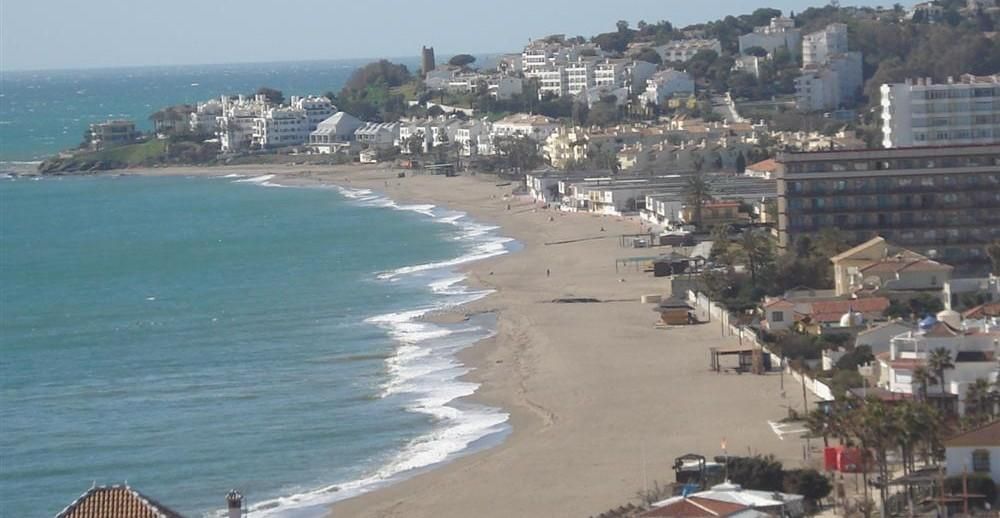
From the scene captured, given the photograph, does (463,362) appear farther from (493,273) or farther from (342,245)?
(342,245)

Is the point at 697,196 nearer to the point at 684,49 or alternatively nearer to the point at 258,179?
the point at 258,179

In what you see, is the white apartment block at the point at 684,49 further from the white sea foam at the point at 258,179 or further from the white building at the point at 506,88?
the white sea foam at the point at 258,179

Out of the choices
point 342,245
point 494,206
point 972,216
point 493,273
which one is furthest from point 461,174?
point 972,216

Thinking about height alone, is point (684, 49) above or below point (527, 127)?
above

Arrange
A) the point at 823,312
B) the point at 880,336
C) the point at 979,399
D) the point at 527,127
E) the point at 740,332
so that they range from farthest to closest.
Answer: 1. the point at 527,127
2. the point at 740,332
3. the point at 823,312
4. the point at 880,336
5. the point at 979,399

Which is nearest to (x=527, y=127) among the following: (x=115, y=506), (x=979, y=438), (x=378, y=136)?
(x=378, y=136)
